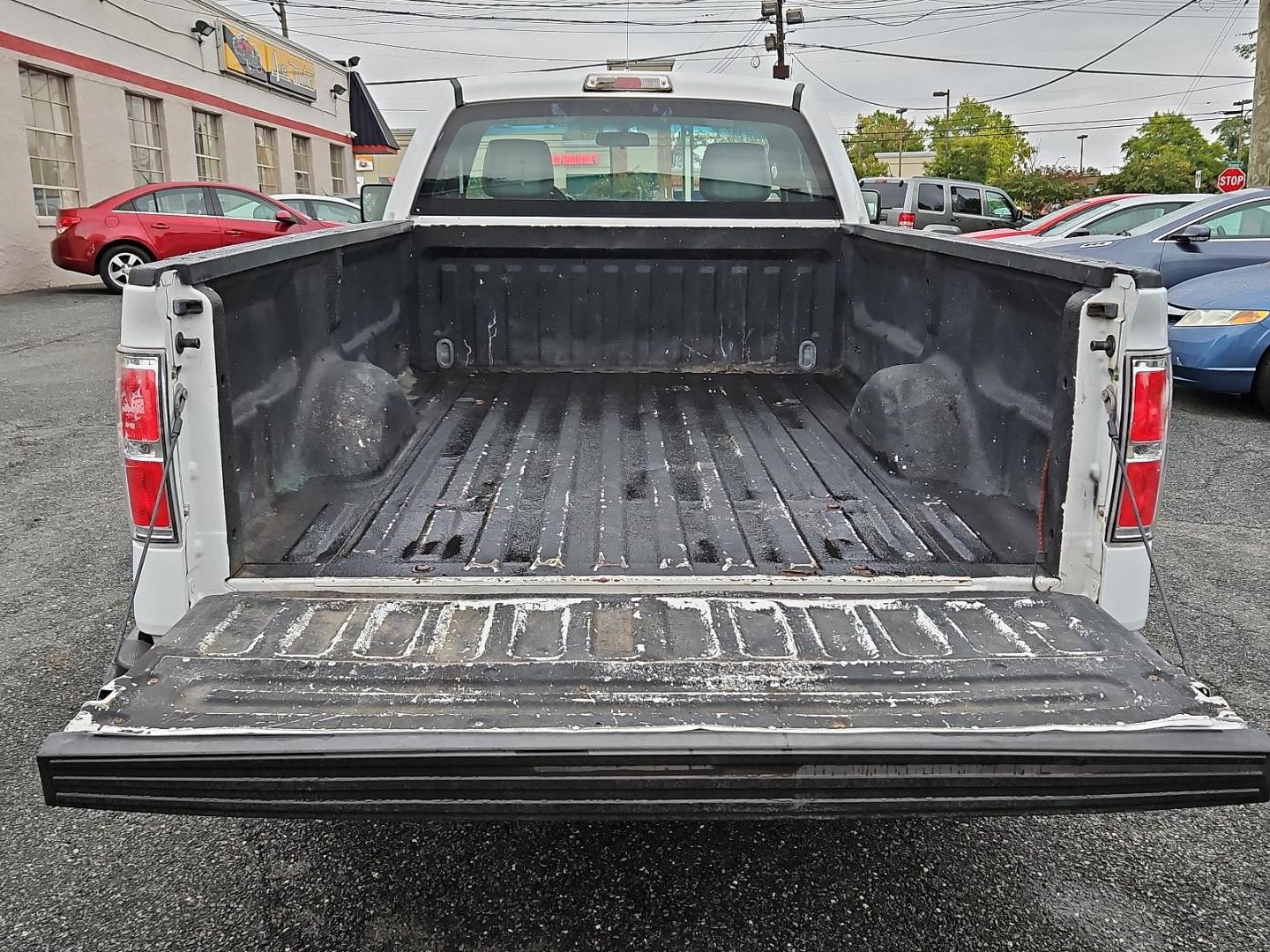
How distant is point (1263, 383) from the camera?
8016mm

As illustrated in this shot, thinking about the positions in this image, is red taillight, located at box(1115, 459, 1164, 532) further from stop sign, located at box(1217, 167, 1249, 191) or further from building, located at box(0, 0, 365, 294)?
stop sign, located at box(1217, 167, 1249, 191)

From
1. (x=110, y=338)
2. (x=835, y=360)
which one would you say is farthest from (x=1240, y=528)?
(x=110, y=338)

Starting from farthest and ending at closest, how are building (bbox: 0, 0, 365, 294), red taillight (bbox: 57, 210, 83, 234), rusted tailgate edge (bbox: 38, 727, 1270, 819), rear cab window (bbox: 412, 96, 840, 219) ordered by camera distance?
Result: building (bbox: 0, 0, 365, 294)
red taillight (bbox: 57, 210, 83, 234)
rear cab window (bbox: 412, 96, 840, 219)
rusted tailgate edge (bbox: 38, 727, 1270, 819)

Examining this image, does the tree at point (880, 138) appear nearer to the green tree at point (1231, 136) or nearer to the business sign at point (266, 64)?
the green tree at point (1231, 136)

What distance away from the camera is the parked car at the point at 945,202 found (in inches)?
702

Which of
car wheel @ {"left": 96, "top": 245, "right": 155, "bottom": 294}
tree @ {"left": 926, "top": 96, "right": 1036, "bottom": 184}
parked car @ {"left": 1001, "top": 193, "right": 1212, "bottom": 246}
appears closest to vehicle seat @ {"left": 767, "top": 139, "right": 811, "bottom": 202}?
parked car @ {"left": 1001, "top": 193, "right": 1212, "bottom": 246}

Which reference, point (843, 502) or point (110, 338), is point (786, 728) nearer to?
point (843, 502)

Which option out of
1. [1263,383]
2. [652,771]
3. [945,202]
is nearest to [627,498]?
[652,771]

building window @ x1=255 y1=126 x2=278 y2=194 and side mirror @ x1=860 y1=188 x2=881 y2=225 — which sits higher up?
building window @ x1=255 y1=126 x2=278 y2=194

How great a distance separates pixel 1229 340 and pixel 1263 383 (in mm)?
430

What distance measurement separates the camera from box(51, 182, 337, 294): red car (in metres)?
15.8

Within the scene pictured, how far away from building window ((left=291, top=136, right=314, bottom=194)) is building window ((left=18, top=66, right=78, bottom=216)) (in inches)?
433

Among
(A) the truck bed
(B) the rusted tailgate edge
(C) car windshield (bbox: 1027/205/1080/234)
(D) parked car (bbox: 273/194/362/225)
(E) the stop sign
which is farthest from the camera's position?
(E) the stop sign

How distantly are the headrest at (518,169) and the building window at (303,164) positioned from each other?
88.3ft
